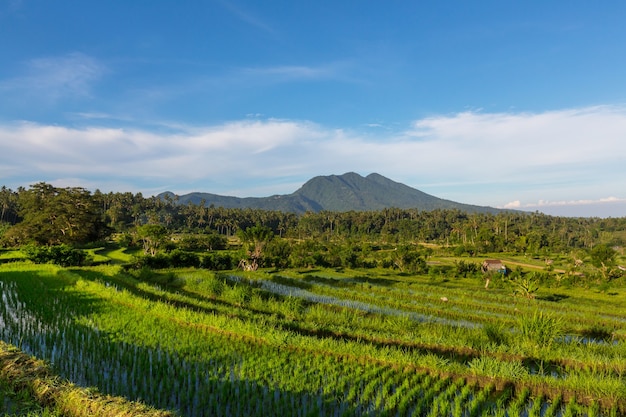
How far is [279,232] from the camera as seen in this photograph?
103 metres

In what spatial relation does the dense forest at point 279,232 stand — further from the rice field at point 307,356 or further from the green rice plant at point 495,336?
the green rice plant at point 495,336

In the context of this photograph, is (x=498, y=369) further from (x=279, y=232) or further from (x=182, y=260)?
(x=279, y=232)

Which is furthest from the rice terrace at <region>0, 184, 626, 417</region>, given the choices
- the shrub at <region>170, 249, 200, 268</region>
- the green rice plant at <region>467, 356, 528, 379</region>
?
the shrub at <region>170, 249, 200, 268</region>

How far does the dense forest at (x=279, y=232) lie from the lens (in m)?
37.0

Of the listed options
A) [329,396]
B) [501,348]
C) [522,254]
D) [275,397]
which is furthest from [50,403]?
[522,254]

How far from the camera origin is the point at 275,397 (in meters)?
6.75

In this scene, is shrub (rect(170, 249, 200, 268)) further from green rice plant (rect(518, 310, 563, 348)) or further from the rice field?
green rice plant (rect(518, 310, 563, 348))

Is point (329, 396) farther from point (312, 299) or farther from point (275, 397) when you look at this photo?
point (312, 299)

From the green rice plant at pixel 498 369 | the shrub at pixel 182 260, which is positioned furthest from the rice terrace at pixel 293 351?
the shrub at pixel 182 260

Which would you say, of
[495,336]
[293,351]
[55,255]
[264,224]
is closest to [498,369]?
[495,336]

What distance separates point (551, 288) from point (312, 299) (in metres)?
22.4

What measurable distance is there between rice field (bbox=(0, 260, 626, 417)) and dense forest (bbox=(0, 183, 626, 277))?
51.0 feet

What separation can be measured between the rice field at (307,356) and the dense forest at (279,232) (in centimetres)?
1553

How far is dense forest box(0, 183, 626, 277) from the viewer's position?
37.0m
